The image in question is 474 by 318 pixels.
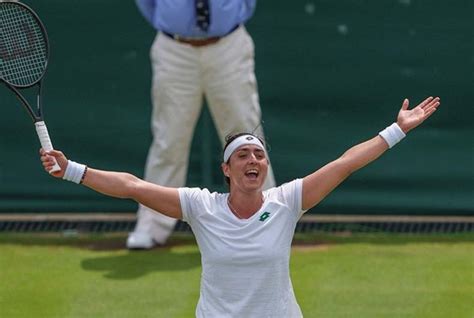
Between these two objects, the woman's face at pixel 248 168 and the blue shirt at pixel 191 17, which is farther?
the blue shirt at pixel 191 17

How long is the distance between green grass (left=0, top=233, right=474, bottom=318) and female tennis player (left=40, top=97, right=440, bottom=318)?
213cm

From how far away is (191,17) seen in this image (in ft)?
31.1

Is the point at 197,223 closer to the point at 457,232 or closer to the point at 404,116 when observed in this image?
the point at 404,116

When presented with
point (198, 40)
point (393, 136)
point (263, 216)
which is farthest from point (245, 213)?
point (198, 40)

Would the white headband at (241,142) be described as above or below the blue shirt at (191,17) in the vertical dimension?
above

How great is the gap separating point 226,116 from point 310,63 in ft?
3.13

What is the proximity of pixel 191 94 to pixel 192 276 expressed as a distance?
4.22 ft

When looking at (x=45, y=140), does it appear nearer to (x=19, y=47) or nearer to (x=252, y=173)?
(x=252, y=173)

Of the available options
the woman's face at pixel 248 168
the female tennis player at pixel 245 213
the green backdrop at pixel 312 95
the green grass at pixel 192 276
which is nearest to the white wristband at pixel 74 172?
the female tennis player at pixel 245 213

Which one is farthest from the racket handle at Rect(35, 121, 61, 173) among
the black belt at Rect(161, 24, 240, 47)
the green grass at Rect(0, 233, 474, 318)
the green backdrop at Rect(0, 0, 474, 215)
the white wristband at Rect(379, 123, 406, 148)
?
the green backdrop at Rect(0, 0, 474, 215)

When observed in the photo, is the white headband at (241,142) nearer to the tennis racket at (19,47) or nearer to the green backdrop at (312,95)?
the tennis racket at (19,47)

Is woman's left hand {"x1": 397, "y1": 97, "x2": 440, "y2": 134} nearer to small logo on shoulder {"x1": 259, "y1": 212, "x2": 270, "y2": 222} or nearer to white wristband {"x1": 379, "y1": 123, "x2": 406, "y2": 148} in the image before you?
white wristband {"x1": 379, "y1": 123, "x2": 406, "y2": 148}

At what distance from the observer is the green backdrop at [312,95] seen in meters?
10.4

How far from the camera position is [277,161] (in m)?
10.6
